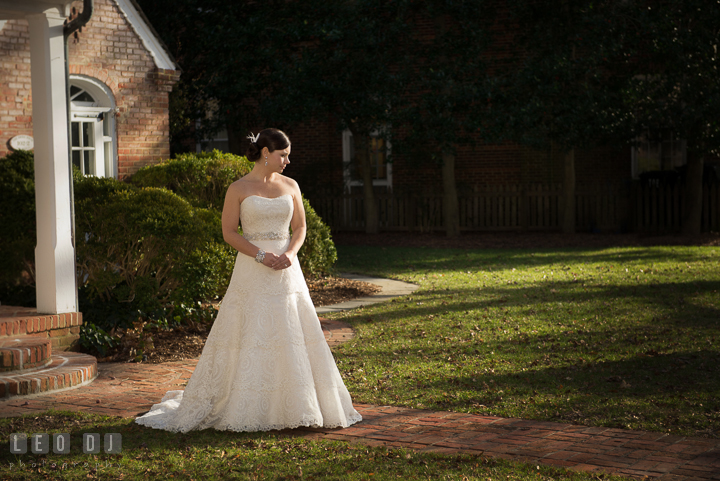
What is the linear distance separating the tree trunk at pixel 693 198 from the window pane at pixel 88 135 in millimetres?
12963

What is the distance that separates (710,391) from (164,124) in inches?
386

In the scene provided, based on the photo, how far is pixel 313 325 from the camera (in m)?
5.18

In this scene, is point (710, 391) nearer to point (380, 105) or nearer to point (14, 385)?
point (14, 385)

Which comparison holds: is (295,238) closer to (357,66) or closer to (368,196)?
(357,66)

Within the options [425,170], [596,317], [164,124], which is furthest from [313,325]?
[425,170]

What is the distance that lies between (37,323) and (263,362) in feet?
10.1

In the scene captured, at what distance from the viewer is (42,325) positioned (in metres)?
7.09

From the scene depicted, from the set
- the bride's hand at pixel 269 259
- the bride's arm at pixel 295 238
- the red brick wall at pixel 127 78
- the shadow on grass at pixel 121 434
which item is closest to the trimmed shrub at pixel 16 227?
the red brick wall at pixel 127 78

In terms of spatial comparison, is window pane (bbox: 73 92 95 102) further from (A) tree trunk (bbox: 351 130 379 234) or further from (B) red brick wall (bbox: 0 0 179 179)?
(A) tree trunk (bbox: 351 130 379 234)

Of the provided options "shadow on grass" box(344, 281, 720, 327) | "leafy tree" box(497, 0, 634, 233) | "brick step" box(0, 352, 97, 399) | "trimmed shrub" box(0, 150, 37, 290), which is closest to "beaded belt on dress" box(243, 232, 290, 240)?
"brick step" box(0, 352, 97, 399)

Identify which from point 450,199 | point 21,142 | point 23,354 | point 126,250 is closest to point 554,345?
point 126,250

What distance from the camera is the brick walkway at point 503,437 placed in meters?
4.23

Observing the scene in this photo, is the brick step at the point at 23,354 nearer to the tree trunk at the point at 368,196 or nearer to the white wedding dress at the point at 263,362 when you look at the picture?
the white wedding dress at the point at 263,362

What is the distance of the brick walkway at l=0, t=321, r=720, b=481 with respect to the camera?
423cm
